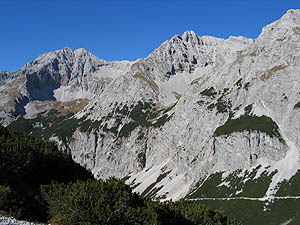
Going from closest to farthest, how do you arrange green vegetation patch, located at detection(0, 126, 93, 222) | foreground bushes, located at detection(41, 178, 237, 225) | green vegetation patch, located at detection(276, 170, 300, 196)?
green vegetation patch, located at detection(0, 126, 93, 222) → foreground bushes, located at detection(41, 178, 237, 225) → green vegetation patch, located at detection(276, 170, 300, 196)

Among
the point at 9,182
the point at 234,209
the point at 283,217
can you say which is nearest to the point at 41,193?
the point at 9,182

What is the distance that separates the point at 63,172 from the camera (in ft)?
307

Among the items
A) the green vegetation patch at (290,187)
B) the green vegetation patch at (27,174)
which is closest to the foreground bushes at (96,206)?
the green vegetation patch at (27,174)

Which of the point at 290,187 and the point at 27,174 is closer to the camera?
the point at 27,174

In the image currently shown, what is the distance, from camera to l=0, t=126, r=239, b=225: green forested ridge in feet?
178

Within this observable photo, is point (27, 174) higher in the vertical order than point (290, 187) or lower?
higher

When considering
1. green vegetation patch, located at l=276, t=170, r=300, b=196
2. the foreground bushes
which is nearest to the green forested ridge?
the foreground bushes

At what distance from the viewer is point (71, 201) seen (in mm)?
56406

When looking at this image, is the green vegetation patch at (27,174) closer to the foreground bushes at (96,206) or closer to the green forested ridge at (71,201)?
the green forested ridge at (71,201)

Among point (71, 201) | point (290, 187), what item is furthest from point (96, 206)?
point (290, 187)

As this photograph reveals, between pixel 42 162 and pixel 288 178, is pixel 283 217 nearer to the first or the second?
pixel 288 178

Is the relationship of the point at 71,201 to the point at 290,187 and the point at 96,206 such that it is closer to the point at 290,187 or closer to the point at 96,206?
the point at 96,206

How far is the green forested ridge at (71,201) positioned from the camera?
5434 cm

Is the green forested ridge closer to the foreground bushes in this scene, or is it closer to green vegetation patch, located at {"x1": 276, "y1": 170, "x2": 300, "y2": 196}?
the foreground bushes
